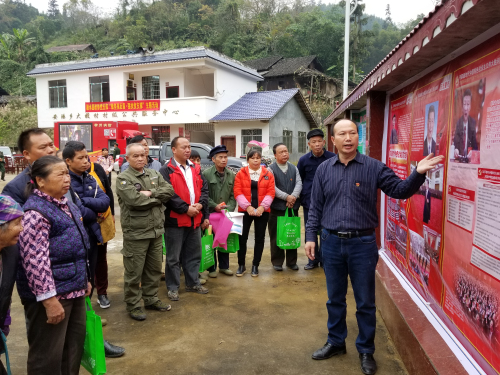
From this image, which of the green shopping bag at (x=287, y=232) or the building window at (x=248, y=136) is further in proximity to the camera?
the building window at (x=248, y=136)

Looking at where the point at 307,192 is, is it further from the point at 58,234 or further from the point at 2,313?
the point at 2,313

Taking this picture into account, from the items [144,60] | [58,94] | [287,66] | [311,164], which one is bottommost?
[311,164]

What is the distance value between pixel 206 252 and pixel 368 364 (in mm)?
2269

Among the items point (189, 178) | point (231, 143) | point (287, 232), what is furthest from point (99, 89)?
point (287, 232)

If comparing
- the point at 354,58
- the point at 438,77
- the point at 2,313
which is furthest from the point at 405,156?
the point at 354,58

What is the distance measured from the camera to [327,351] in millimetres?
2834

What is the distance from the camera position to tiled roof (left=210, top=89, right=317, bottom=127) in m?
17.6

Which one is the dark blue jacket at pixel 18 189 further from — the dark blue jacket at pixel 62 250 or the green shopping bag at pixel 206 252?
the green shopping bag at pixel 206 252

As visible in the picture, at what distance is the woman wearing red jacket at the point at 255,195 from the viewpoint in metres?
4.70

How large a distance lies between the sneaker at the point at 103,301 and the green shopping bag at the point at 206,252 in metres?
1.07

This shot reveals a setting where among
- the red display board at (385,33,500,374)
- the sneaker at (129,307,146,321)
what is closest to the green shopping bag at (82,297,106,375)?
the sneaker at (129,307,146,321)

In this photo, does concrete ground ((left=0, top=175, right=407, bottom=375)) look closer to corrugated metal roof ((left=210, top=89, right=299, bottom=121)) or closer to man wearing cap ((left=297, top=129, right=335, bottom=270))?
man wearing cap ((left=297, top=129, right=335, bottom=270))

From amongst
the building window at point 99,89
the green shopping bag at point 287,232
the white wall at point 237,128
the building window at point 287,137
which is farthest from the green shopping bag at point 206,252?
the building window at point 99,89

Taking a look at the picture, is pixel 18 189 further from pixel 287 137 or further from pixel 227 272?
pixel 287 137
